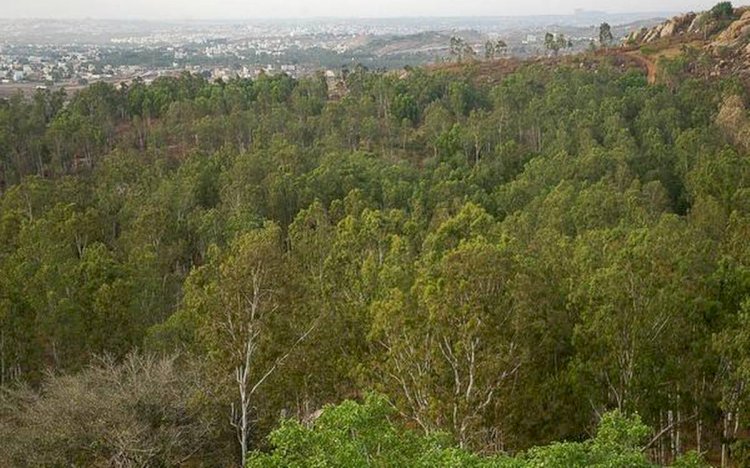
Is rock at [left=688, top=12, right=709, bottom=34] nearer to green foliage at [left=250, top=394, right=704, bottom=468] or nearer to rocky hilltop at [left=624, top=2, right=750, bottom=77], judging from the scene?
rocky hilltop at [left=624, top=2, right=750, bottom=77]

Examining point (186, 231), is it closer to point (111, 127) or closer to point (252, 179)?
point (252, 179)

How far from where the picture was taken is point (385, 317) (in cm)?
1605

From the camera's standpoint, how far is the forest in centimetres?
1455

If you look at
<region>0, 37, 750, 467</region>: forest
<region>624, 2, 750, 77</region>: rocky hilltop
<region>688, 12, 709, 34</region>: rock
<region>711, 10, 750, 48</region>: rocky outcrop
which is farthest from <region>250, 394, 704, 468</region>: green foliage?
<region>688, 12, 709, 34</region>: rock

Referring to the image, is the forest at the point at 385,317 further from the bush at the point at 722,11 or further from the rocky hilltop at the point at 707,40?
the bush at the point at 722,11

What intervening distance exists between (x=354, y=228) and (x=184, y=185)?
15980 mm

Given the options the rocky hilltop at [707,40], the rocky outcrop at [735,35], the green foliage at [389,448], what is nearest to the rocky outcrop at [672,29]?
the rocky hilltop at [707,40]

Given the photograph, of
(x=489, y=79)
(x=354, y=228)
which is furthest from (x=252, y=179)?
(x=489, y=79)

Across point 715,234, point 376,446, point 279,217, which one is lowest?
point 279,217

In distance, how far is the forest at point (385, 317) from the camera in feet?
47.8

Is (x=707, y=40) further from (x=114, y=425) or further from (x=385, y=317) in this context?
(x=114, y=425)

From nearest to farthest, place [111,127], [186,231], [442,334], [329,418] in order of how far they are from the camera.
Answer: [329,418] < [442,334] < [186,231] < [111,127]

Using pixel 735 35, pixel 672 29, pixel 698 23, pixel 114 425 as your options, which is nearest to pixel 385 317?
pixel 114 425

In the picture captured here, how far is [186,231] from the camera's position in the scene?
37.5 meters
